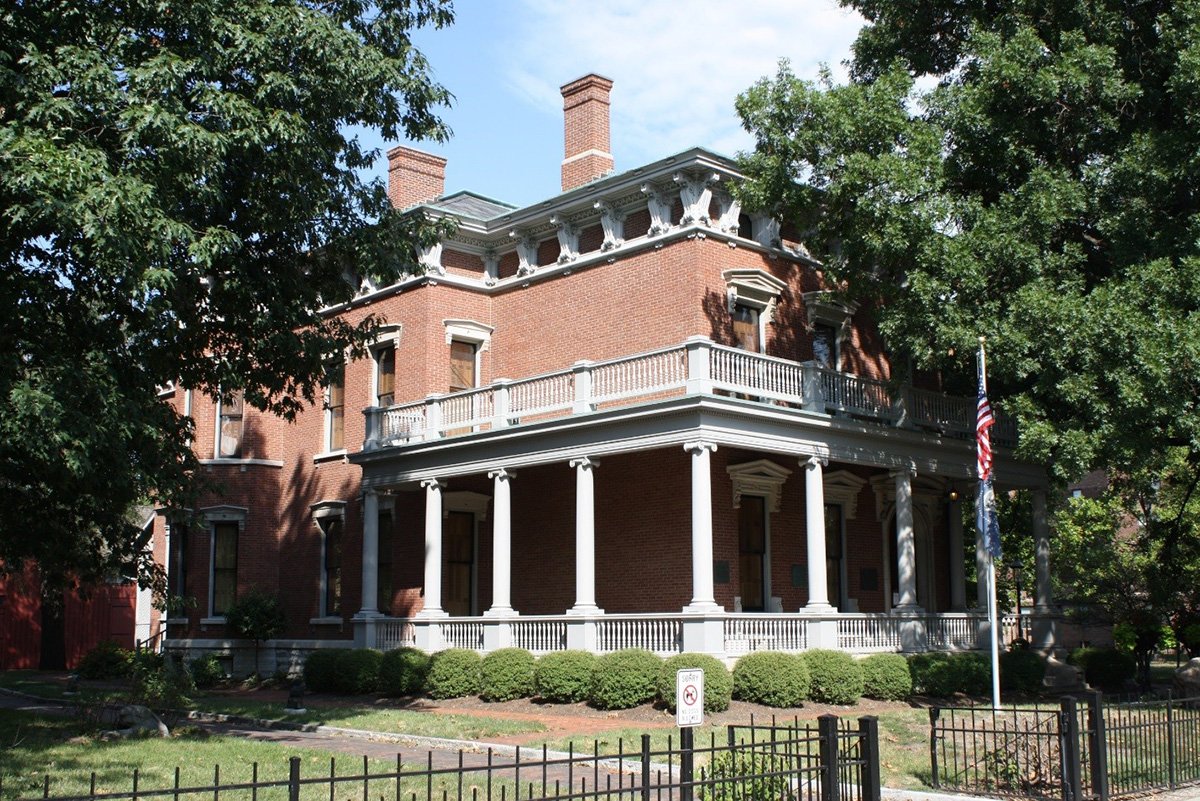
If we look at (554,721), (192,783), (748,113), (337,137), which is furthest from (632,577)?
(192,783)

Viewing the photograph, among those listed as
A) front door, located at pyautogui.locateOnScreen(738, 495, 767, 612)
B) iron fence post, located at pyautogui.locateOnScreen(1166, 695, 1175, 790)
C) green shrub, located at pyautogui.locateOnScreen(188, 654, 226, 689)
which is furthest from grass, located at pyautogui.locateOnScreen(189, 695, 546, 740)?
iron fence post, located at pyautogui.locateOnScreen(1166, 695, 1175, 790)

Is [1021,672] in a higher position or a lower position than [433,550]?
lower

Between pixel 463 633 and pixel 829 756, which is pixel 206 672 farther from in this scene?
pixel 829 756

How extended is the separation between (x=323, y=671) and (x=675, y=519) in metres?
8.29

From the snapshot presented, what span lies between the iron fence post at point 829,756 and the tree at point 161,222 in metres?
9.39

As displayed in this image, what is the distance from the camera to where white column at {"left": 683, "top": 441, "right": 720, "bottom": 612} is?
2156 centimetres

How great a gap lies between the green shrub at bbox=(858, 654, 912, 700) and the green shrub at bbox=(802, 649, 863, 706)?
15.1 inches

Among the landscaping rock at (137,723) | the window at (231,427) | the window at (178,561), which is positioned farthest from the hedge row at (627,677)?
the window at (231,427)

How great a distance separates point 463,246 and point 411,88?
11012 millimetres

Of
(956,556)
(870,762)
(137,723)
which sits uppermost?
(956,556)

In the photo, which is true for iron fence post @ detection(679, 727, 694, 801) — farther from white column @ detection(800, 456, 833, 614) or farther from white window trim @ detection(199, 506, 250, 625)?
white window trim @ detection(199, 506, 250, 625)

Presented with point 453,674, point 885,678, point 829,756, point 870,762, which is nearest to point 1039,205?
point 885,678

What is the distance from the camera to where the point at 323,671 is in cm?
2647

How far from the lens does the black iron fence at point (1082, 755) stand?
12.1m
